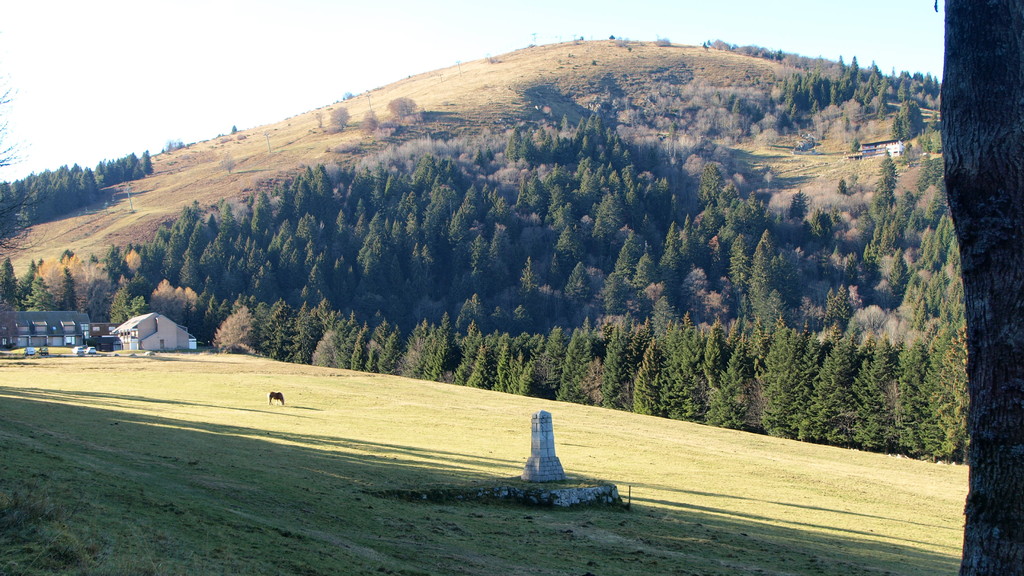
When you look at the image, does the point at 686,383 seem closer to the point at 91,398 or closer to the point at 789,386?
the point at 789,386

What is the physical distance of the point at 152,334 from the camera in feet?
362

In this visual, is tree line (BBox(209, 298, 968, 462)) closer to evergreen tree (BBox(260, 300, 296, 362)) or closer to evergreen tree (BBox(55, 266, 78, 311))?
evergreen tree (BBox(260, 300, 296, 362))

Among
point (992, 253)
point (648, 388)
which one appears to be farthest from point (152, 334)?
point (992, 253)

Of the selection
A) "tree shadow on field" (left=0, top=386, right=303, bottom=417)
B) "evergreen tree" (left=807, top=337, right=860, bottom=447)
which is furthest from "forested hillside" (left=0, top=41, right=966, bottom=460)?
"tree shadow on field" (left=0, top=386, right=303, bottom=417)

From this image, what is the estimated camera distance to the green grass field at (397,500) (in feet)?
39.3

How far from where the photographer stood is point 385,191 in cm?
19125

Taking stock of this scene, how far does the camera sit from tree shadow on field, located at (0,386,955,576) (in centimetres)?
1228

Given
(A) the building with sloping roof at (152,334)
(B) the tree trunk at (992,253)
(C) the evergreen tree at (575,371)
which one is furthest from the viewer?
(A) the building with sloping roof at (152,334)

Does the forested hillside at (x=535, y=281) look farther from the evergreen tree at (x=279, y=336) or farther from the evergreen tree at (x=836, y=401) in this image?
the evergreen tree at (x=836, y=401)

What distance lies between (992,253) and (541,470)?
19.4 m

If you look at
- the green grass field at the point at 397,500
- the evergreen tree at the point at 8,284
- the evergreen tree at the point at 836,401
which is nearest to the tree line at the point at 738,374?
the evergreen tree at the point at 836,401

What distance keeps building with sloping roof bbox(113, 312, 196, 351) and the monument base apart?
3775 inches

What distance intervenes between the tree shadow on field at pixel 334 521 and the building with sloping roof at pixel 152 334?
278ft

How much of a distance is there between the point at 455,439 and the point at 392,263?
135m
